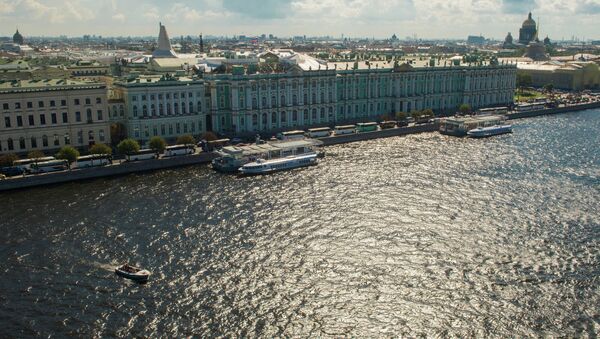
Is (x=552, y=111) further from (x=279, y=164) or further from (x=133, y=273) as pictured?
(x=133, y=273)

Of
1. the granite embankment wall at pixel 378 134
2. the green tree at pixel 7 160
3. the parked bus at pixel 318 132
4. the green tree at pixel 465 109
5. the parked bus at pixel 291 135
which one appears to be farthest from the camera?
the green tree at pixel 465 109

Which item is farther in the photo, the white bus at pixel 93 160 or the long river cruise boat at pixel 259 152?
the long river cruise boat at pixel 259 152

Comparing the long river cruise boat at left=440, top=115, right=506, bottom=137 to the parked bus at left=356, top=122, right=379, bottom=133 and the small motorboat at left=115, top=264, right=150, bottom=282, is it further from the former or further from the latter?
the small motorboat at left=115, top=264, right=150, bottom=282

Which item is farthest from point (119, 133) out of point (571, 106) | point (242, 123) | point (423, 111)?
point (571, 106)

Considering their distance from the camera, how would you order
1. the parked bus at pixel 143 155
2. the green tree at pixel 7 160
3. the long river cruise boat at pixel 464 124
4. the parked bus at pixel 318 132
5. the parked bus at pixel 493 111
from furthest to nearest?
the parked bus at pixel 493 111
the long river cruise boat at pixel 464 124
the parked bus at pixel 318 132
the parked bus at pixel 143 155
the green tree at pixel 7 160

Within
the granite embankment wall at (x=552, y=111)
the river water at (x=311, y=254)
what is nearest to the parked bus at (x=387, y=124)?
the river water at (x=311, y=254)

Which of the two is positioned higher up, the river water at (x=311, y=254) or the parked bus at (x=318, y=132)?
the parked bus at (x=318, y=132)

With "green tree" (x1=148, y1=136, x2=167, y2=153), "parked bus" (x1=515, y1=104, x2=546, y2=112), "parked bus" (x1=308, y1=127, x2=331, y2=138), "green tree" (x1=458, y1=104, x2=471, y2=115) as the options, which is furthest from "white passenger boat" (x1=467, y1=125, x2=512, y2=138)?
"green tree" (x1=148, y1=136, x2=167, y2=153)

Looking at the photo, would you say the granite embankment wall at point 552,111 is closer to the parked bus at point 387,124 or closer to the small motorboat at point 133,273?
the parked bus at point 387,124
